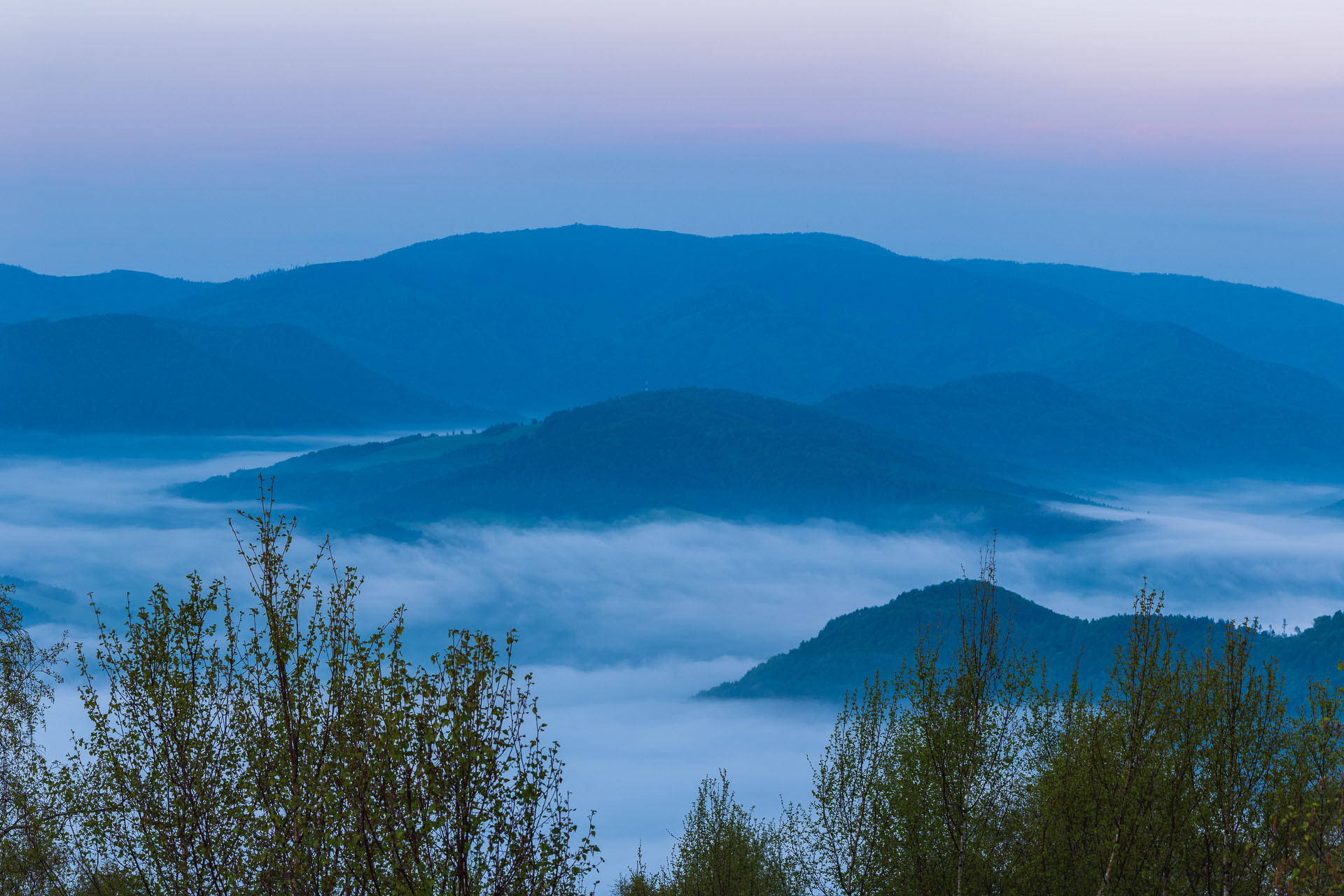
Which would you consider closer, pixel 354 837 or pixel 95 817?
pixel 354 837

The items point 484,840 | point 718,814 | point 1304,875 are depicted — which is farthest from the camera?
point 718,814

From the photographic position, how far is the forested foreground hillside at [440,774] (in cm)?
2044

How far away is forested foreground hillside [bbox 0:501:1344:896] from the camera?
20.4 m

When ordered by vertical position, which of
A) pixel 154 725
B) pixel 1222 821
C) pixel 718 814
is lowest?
pixel 718 814

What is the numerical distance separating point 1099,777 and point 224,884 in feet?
62.9

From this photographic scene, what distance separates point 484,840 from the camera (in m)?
23.2

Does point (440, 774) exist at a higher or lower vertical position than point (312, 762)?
higher

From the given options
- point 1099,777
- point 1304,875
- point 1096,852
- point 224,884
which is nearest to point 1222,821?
point 1099,777

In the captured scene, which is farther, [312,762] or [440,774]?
[312,762]

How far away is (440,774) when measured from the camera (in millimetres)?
20219

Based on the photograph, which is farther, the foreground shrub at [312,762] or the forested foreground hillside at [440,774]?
the forested foreground hillside at [440,774]

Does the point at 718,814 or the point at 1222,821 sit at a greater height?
the point at 1222,821

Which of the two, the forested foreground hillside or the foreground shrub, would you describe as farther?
the forested foreground hillside

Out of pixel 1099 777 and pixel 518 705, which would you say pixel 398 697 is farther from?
pixel 1099 777
